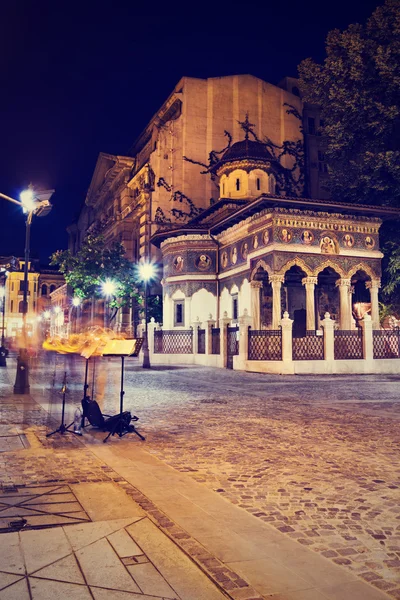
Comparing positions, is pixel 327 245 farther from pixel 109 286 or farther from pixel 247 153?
pixel 109 286

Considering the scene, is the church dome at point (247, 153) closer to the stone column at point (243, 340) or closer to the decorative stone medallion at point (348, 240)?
the decorative stone medallion at point (348, 240)

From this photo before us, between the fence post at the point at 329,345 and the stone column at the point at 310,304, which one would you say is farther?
the stone column at the point at 310,304

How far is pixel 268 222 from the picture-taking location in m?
26.4

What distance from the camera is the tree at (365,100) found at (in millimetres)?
27328

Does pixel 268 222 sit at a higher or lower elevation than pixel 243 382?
Result: higher

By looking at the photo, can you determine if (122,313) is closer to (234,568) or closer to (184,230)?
(184,230)

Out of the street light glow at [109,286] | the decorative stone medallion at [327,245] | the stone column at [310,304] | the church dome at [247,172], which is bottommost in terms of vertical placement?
the stone column at [310,304]

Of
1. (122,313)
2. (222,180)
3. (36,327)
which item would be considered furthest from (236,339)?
(36,327)

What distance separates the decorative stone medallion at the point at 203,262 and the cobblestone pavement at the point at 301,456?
2077 cm

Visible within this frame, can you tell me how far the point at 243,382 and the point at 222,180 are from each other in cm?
2215

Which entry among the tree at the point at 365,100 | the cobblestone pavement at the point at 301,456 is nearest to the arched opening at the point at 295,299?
the tree at the point at 365,100

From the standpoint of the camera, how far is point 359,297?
103 ft

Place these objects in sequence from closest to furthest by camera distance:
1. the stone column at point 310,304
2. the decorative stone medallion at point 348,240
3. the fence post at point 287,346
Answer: the fence post at point 287,346 < the stone column at point 310,304 < the decorative stone medallion at point 348,240

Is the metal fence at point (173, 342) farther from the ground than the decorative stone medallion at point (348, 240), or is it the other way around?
the decorative stone medallion at point (348, 240)
